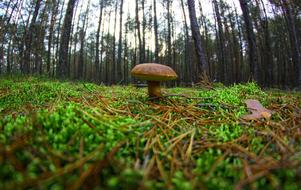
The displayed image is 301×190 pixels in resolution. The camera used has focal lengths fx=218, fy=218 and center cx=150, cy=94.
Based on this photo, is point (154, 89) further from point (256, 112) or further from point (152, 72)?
point (256, 112)

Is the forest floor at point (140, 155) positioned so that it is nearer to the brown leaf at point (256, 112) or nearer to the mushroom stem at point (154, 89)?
the brown leaf at point (256, 112)

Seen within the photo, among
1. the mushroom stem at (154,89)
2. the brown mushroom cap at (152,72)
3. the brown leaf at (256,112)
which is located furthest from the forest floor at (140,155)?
the mushroom stem at (154,89)

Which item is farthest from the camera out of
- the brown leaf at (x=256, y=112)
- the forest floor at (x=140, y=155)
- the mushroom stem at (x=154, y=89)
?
the mushroom stem at (x=154, y=89)

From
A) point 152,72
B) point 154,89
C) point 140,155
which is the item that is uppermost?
point 152,72

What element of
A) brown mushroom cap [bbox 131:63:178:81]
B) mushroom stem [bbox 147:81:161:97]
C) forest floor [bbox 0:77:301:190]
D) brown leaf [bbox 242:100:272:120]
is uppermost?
brown mushroom cap [bbox 131:63:178:81]

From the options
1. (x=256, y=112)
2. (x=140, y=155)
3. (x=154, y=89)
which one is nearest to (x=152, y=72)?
(x=154, y=89)

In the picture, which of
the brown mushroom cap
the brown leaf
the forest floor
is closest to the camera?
the forest floor

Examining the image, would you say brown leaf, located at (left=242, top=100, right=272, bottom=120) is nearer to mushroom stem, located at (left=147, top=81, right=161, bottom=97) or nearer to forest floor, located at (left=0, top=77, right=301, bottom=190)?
forest floor, located at (left=0, top=77, right=301, bottom=190)

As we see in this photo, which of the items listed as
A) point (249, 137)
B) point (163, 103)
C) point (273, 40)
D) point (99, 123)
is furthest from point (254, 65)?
point (273, 40)

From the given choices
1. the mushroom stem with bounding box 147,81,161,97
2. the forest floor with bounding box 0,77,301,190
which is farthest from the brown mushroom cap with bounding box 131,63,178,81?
the forest floor with bounding box 0,77,301,190
